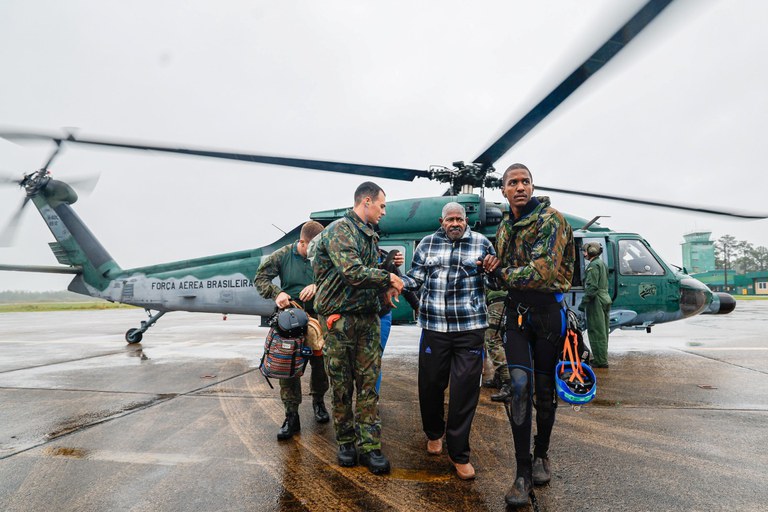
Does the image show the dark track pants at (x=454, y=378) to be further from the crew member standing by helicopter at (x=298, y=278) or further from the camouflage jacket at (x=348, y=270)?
the crew member standing by helicopter at (x=298, y=278)

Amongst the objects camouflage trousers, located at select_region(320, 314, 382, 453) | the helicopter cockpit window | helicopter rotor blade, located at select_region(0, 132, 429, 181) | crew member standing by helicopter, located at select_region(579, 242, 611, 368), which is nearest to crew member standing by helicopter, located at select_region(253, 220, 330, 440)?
camouflage trousers, located at select_region(320, 314, 382, 453)

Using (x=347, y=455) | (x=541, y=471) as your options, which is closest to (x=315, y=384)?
(x=347, y=455)

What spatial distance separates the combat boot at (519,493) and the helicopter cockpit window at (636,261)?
555 cm

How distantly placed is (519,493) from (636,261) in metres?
5.91

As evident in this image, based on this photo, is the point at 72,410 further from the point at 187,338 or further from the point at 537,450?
the point at 187,338

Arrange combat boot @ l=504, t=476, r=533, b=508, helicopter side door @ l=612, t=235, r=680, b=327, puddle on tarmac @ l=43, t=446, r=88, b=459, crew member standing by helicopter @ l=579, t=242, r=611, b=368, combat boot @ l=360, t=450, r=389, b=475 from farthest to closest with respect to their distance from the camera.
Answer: helicopter side door @ l=612, t=235, r=680, b=327
crew member standing by helicopter @ l=579, t=242, r=611, b=368
puddle on tarmac @ l=43, t=446, r=88, b=459
combat boot @ l=360, t=450, r=389, b=475
combat boot @ l=504, t=476, r=533, b=508

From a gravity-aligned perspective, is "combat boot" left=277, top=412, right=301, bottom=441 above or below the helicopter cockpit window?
below

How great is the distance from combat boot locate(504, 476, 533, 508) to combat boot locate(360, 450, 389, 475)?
74cm

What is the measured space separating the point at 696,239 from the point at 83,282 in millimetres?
127652

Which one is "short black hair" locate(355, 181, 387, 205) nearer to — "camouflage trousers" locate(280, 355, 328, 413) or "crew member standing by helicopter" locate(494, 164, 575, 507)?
"crew member standing by helicopter" locate(494, 164, 575, 507)

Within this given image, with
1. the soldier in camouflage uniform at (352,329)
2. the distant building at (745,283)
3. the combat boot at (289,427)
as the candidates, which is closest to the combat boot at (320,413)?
the combat boot at (289,427)

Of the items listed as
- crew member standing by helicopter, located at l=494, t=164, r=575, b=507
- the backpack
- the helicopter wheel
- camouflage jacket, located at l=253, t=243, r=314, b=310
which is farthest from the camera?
the helicopter wheel

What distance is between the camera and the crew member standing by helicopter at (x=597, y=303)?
5961mm

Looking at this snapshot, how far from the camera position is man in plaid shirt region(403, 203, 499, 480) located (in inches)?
105
